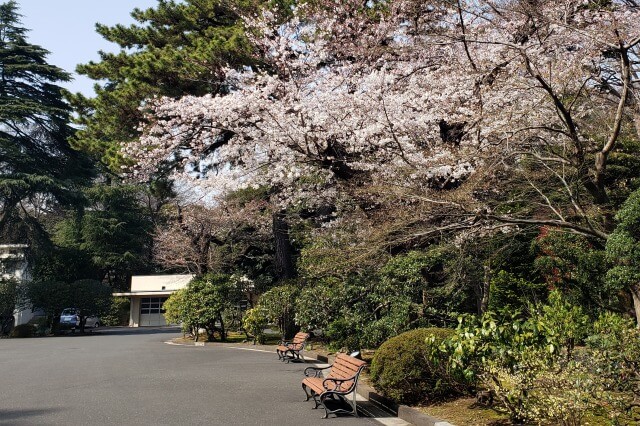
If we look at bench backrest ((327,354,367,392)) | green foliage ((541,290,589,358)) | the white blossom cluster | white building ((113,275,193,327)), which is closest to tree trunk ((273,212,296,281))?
the white blossom cluster

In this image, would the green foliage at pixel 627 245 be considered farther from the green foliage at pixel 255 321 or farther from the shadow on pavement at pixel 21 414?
the green foliage at pixel 255 321

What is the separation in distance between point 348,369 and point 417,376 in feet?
3.49

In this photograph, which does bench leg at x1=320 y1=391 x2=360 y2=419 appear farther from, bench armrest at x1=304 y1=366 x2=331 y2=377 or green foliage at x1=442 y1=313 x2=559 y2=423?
bench armrest at x1=304 y1=366 x2=331 y2=377

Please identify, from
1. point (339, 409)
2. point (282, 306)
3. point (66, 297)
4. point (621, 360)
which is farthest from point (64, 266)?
point (621, 360)

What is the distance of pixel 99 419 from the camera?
7109 mm

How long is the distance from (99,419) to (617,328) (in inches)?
254

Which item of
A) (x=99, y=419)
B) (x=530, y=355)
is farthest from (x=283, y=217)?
(x=530, y=355)

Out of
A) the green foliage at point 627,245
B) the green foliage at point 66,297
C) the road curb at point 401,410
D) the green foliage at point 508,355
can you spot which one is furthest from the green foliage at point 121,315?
the green foliage at point 627,245

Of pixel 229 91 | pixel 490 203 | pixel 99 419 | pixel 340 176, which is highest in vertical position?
pixel 229 91

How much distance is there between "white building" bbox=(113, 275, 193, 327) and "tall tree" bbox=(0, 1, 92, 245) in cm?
933

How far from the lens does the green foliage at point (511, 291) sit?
494 inches

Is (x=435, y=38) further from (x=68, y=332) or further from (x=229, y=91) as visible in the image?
(x=68, y=332)

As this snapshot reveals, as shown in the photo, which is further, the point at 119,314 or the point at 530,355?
the point at 119,314

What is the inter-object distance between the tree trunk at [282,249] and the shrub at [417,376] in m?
13.0
